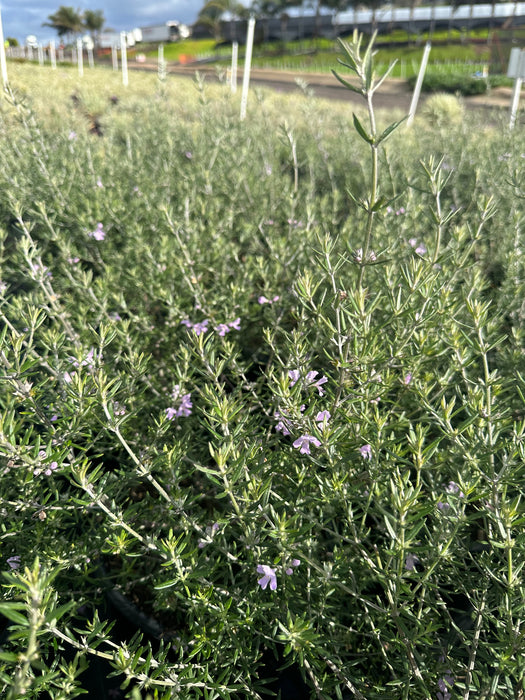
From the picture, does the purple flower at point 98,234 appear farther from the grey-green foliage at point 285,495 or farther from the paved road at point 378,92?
the paved road at point 378,92

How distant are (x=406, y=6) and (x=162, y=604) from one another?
71664 millimetres

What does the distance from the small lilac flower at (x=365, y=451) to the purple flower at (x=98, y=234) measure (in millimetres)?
1973

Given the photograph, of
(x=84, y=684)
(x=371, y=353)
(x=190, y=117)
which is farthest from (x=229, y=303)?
(x=190, y=117)

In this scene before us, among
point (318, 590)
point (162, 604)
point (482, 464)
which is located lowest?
point (162, 604)

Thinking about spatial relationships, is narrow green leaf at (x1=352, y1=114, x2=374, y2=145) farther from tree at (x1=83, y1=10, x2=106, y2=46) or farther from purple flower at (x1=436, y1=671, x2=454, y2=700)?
tree at (x1=83, y1=10, x2=106, y2=46)

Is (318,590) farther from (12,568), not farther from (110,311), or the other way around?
(110,311)

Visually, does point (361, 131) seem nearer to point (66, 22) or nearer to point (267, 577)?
point (267, 577)

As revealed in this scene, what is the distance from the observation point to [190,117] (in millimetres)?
8578

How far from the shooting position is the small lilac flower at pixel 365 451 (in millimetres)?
1218

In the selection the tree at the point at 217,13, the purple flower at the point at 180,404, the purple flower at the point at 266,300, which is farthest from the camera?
the tree at the point at 217,13

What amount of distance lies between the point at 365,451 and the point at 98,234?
2022 millimetres

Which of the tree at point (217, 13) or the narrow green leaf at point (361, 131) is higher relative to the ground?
the tree at point (217, 13)

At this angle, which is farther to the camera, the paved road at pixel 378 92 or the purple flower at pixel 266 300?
the paved road at pixel 378 92

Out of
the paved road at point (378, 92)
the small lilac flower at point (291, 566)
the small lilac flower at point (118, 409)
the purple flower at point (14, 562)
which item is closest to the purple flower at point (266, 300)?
the small lilac flower at point (118, 409)
